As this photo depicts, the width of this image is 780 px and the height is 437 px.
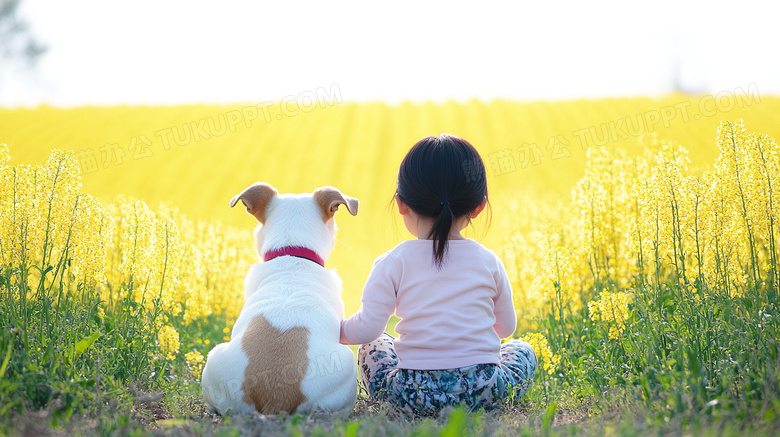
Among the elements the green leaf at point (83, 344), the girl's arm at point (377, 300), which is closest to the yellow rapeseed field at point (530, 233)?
the girl's arm at point (377, 300)

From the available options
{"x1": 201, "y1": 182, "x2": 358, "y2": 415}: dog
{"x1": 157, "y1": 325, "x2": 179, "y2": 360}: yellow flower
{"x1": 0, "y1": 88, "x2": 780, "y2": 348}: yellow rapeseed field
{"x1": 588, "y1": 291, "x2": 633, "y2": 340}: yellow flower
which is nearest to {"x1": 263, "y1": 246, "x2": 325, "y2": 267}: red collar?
{"x1": 201, "y1": 182, "x2": 358, "y2": 415}: dog

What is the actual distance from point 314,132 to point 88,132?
10.7 metres

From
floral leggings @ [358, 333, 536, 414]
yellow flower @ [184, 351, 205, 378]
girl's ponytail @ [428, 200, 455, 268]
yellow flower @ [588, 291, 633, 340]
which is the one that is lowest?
floral leggings @ [358, 333, 536, 414]

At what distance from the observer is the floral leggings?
3.48 meters

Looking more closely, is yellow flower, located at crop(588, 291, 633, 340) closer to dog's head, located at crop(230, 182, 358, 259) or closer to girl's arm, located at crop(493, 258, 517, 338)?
girl's arm, located at crop(493, 258, 517, 338)

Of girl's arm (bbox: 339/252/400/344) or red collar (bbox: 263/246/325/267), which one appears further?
red collar (bbox: 263/246/325/267)

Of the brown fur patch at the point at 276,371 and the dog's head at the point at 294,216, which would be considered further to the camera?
the dog's head at the point at 294,216

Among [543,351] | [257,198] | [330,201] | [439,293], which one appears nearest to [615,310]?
[543,351]

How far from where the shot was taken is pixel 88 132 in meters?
27.3

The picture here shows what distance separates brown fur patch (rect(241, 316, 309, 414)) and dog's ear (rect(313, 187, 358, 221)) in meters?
1.03

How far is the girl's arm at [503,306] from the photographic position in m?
3.62

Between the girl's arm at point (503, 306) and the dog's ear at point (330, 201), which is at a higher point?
the dog's ear at point (330, 201)

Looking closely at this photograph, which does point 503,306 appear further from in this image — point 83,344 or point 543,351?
point 83,344

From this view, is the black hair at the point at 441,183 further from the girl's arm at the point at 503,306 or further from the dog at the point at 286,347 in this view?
the dog at the point at 286,347
